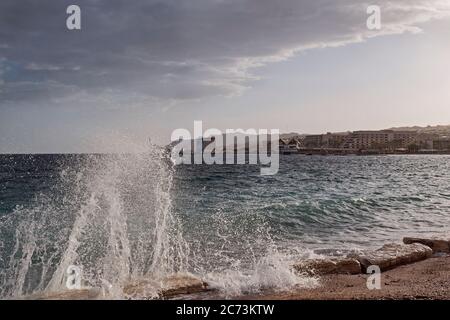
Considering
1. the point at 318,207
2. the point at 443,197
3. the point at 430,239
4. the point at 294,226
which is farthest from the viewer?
the point at 443,197

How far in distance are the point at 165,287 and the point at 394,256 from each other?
5.36 m

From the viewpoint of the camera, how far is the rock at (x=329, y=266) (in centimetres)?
916

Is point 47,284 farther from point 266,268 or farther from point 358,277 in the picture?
point 358,277

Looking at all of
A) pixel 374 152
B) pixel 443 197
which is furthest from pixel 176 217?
pixel 374 152

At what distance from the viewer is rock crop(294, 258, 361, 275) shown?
9.16 meters

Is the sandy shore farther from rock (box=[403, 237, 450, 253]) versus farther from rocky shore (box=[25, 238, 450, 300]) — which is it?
rock (box=[403, 237, 450, 253])

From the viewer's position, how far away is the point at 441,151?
520 feet

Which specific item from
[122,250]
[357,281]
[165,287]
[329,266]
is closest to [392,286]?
[357,281]

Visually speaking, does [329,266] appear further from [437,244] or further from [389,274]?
[437,244]

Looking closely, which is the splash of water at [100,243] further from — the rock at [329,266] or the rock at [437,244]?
the rock at [437,244]

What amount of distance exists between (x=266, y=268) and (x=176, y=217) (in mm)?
8349

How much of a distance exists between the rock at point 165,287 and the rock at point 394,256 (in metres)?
3.78

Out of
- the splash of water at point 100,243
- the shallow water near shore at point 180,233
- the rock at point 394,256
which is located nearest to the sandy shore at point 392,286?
the rock at point 394,256

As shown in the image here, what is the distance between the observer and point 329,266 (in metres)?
9.33
